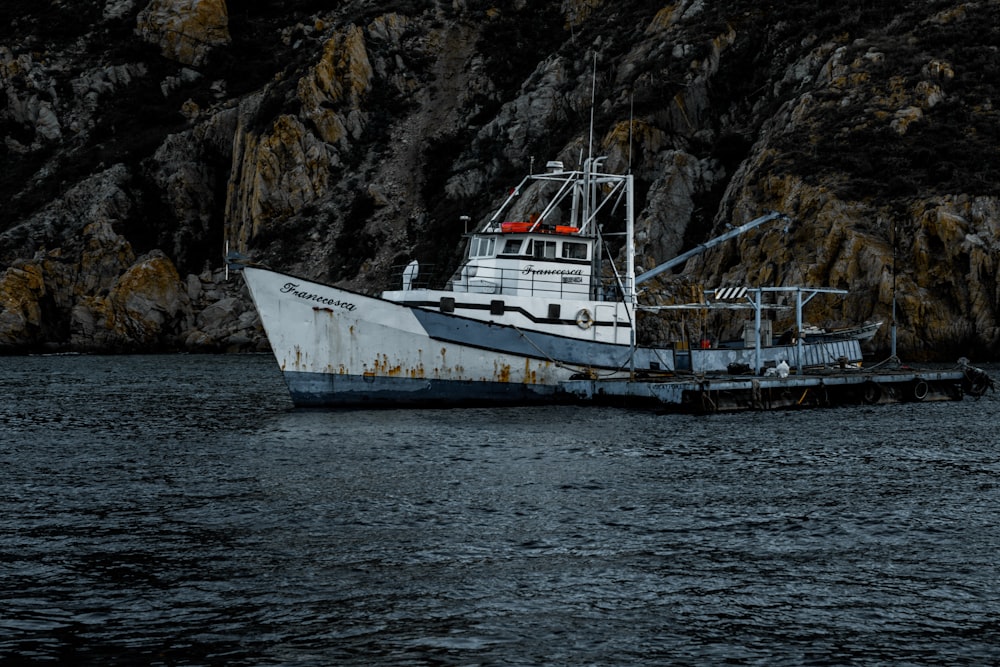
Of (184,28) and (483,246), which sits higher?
(184,28)

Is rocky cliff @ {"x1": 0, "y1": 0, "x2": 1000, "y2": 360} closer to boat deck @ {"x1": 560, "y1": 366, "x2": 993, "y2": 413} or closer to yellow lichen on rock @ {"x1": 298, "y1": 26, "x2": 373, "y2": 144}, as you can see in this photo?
yellow lichen on rock @ {"x1": 298, "y1": 26, "x2": 373, "y2": 144}

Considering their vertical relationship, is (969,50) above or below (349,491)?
above

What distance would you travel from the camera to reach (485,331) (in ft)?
107

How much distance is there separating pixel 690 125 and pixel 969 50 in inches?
765

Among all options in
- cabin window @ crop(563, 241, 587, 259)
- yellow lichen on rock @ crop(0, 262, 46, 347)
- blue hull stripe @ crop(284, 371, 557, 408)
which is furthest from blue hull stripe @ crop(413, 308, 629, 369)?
yellow lichen on rock @ crop(0, 262, 46, 347)

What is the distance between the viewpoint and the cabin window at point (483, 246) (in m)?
35.3

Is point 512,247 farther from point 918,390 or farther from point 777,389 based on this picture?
point 918,390

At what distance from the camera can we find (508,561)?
43.9 feet

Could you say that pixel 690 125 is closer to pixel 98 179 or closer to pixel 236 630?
pixel 98 179

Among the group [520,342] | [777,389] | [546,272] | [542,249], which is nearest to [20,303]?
[542,249]

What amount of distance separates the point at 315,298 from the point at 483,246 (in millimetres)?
7137

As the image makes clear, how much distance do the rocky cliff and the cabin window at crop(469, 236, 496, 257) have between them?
12315 mm

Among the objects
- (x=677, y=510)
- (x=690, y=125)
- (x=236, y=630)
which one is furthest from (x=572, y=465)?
(x=690, y=125)

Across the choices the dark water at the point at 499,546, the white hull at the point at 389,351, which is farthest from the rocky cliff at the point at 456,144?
the dark water at the point at 499,546
